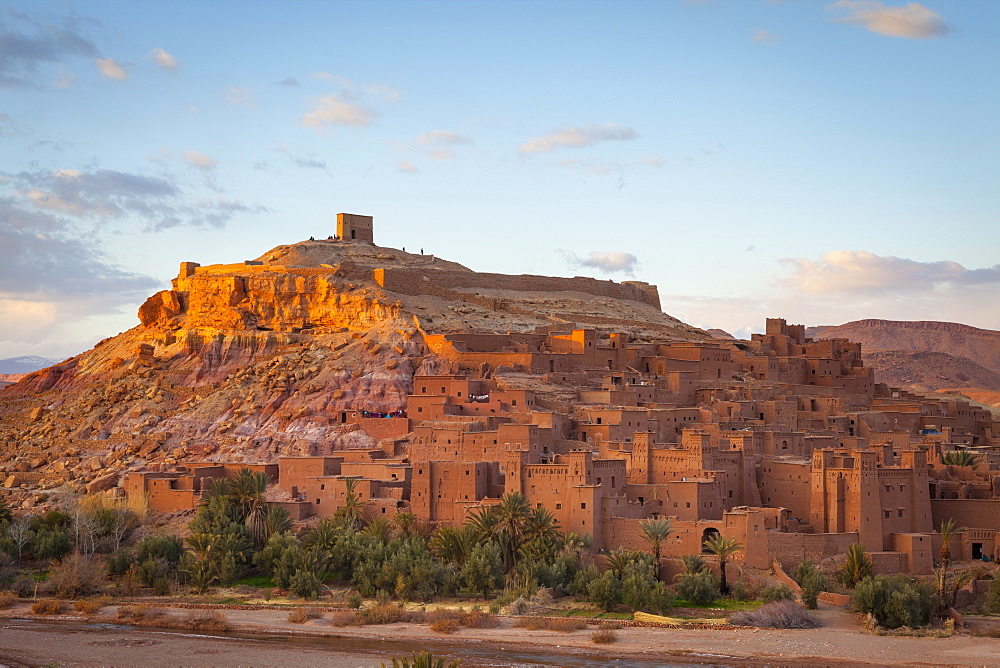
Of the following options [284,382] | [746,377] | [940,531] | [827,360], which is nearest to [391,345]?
[284,382]

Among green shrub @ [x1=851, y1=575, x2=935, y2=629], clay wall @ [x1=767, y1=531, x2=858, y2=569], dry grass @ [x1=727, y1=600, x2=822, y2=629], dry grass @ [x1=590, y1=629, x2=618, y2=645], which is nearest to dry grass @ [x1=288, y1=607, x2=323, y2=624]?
dry grass @ [x1=590, y1=629, x2=618, y2=645]

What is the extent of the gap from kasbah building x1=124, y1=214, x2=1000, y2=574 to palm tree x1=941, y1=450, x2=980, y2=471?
29 cm

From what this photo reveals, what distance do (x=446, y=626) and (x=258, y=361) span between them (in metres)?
22.7

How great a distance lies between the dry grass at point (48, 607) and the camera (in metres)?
37.5

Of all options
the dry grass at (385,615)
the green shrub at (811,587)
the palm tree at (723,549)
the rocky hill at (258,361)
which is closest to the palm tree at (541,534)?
the dry grass at (385,615)

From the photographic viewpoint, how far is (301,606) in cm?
3662

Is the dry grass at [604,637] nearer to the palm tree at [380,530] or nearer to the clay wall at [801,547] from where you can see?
the clay wall at [801,547]

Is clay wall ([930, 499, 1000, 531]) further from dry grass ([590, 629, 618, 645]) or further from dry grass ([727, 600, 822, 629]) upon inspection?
dry grass ([590, 629, 618, 645])

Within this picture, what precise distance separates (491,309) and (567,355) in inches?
450

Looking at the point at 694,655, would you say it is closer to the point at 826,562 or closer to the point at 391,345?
the point at 826,562

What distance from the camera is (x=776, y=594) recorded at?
1337 inches

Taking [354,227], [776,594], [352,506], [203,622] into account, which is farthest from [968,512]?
[354,227]

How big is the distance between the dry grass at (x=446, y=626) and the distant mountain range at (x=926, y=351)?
75.5m

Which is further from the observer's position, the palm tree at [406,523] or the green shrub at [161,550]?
the green shrub at [161,550]
